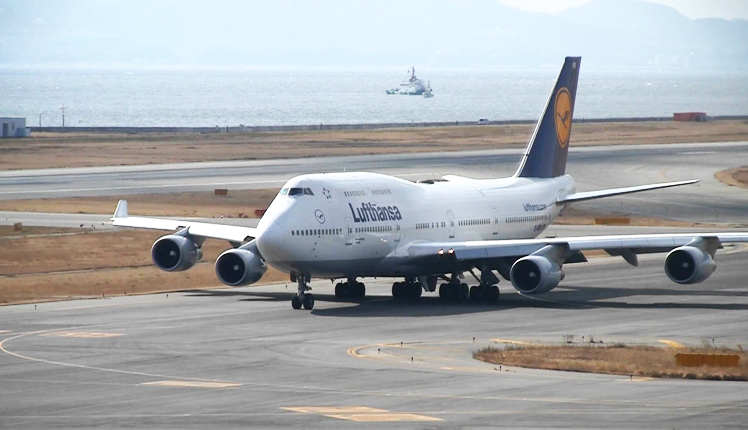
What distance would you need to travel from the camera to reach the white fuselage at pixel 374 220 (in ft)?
165

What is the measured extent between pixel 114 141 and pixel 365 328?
128670 millimetres

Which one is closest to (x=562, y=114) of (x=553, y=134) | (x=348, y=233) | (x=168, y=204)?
(x=553, y=134)

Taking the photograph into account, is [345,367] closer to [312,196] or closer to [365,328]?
[365,328]

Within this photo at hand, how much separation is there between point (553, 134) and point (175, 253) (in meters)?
21.4

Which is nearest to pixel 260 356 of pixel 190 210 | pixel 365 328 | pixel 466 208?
pixel 365 328

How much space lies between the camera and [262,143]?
168250 mm

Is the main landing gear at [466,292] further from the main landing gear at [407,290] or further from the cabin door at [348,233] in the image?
the cabin door at [348,233]

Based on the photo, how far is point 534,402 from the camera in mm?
31156

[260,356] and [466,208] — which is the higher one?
[466,208]

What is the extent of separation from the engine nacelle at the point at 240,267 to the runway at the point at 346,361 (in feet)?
4.29

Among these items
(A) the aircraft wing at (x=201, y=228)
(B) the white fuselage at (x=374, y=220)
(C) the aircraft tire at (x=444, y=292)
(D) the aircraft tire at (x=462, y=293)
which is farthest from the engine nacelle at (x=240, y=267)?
(D) the aircraft tire at (x=462, y=293)

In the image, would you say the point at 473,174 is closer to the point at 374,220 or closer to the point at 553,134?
the point at 553,134

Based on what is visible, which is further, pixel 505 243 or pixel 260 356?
pixel 505 243

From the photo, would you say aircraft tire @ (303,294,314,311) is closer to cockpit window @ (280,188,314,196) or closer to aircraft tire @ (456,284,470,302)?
cockpit window @ (280,188,314,196)
